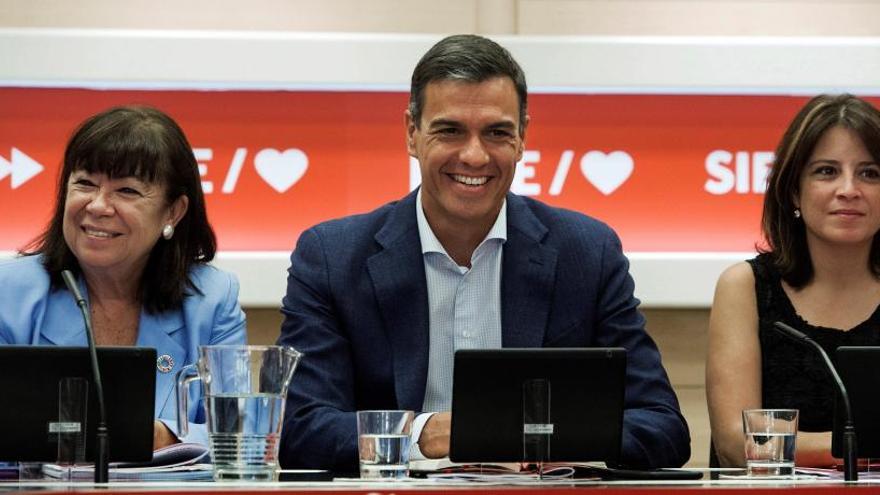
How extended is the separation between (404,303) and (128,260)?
68cm

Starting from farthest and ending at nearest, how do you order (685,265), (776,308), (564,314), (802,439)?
(685,265)
(776,308)
(564,314)
(802,439)

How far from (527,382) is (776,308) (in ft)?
4.13

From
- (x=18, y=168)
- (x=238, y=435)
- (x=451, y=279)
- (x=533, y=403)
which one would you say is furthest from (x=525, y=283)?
(x=18, y=168)

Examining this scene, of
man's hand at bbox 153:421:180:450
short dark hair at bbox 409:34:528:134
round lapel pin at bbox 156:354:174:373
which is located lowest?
man's hand at bbox 153:421:180:450

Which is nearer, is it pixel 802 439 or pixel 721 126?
pixel 802 439

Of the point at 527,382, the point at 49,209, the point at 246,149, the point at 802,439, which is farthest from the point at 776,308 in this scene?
the point at 49,209

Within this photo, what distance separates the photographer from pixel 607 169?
146 inches

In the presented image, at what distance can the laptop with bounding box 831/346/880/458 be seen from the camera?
2.07 metres

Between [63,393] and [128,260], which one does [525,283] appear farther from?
[63,393]

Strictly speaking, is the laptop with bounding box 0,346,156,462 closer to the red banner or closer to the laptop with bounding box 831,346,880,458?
the laptop with bounding box 831,346,880,458

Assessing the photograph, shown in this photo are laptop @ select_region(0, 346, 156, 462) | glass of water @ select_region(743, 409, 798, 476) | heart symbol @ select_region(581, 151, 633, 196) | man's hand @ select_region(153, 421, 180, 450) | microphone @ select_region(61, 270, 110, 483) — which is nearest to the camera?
microphone @ select_region(61, 270, 110, 483)

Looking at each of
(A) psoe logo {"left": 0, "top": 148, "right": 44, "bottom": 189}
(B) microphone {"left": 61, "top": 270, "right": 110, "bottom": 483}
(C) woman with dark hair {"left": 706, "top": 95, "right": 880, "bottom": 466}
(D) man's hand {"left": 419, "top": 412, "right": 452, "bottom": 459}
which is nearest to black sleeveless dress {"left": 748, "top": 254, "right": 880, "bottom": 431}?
(C) woman with dark hair {"left": 706, "top": 95, "right": 880, "bottom": 466}

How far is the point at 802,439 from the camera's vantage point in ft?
8.50

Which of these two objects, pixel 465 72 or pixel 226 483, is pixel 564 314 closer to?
pixel 465 72
